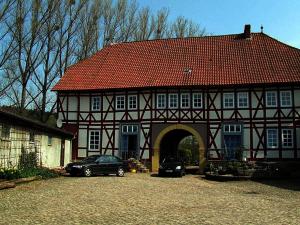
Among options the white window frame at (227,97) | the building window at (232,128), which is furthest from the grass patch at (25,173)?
the white window frame at (227,97)

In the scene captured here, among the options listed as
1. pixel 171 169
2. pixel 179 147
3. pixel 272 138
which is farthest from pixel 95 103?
pixel 179 147

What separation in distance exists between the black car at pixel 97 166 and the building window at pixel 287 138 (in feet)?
36.3

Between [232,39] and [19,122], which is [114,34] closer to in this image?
[232,39]

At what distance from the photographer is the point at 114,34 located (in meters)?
43.8

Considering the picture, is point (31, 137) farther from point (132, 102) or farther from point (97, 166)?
point (132, 102)

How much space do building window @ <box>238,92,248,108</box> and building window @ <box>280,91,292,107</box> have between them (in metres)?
2.30

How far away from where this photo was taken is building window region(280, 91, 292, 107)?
30.3 meters

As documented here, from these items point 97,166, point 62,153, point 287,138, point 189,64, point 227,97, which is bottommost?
point 97,166

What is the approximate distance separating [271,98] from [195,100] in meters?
5.14

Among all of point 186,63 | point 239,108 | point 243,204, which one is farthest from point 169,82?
point 243,204

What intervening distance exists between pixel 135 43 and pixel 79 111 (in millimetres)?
8167

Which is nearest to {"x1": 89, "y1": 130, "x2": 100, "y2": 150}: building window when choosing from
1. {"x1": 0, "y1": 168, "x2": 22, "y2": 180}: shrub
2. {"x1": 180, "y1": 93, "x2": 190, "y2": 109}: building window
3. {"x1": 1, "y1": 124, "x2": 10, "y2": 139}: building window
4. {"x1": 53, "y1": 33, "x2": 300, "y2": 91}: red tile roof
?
{"x1": 53, "y1": 33, "x2": 300, "y2": 91}: red tile roof

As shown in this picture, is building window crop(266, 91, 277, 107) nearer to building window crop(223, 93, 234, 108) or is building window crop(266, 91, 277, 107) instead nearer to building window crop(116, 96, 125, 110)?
building window crop(223, 93, 234, 108)

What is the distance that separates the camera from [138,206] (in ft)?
42.6
